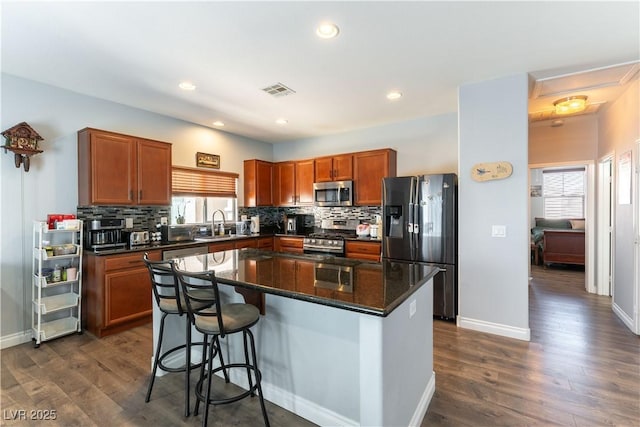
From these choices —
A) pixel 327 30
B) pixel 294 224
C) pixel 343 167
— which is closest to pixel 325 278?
pixel 327 30

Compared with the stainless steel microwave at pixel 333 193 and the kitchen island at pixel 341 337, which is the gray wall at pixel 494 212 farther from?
the stainless steel microwave at pixel 333 193

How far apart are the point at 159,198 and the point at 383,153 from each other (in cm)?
323

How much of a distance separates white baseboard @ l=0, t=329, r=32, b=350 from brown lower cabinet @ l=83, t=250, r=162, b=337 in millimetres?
473

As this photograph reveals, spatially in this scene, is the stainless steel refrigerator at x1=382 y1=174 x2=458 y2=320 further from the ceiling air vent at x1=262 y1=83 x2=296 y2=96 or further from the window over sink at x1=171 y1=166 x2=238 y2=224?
the window over sink at x1=171 y1=166 x2=238 y2=224

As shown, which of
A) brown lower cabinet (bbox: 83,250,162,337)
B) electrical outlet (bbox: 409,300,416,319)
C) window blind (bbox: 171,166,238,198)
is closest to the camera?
electrical outlet (bbox: 409,300,416,319)

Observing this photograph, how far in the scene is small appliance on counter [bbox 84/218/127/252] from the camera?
11.2ft

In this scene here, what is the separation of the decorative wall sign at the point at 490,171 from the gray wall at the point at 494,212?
0.05 metres

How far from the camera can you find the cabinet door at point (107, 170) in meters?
3.37

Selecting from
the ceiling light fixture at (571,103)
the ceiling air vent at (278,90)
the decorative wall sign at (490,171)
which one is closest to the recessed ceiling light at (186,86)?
the ceiling air vent at (278,90)

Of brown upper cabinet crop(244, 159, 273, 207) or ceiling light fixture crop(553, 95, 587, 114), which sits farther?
brown upper cabinet crop(244, 159, 273, 207)

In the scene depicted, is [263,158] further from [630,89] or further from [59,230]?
[630,89]

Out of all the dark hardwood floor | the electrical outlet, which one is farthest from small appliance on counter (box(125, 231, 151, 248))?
the electrical outlet

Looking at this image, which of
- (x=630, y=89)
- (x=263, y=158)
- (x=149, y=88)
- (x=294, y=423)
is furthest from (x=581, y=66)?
(x=263, y=158)

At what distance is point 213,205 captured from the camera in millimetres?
5164
